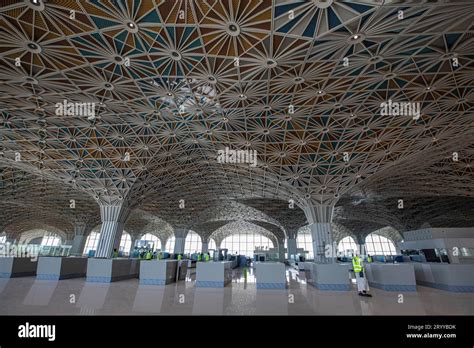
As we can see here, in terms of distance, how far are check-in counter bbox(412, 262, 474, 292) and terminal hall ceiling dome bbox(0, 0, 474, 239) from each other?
38.7 ft

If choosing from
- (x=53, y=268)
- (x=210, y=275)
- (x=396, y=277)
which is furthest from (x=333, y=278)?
(x=53, y=268)

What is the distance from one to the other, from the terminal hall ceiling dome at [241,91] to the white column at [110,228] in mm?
1639

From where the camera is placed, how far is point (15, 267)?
2028cm

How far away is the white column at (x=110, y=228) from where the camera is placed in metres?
32.3

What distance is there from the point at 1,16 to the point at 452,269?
30080mm

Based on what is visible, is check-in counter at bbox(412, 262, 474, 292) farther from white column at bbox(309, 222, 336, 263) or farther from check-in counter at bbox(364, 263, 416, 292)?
white column at bbox(309, 222, 336, 263)

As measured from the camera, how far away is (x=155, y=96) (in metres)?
18.7

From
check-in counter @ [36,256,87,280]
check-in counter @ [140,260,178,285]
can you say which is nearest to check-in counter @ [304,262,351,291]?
check-in counter @ [140,260,178,285]

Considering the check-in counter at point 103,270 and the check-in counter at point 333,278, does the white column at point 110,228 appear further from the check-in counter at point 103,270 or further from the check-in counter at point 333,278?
the check-in counter at point 333,278

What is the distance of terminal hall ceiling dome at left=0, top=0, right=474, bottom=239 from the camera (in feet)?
40.3

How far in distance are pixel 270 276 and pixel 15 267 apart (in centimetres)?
2092

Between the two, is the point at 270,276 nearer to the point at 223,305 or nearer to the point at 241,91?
the point at 223,305
